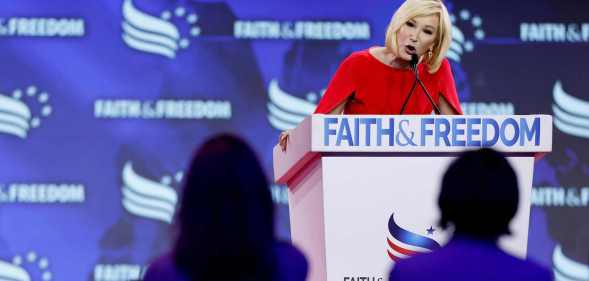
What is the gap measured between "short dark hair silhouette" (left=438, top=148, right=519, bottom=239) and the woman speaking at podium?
4.98 ft

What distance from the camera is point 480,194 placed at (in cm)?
239

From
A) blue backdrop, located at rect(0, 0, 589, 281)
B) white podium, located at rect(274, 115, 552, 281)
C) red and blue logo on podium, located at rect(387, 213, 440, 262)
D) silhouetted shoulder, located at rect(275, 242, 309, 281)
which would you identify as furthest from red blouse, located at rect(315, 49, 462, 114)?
blue backdrop, located at rect(0, 0, 589, 281)

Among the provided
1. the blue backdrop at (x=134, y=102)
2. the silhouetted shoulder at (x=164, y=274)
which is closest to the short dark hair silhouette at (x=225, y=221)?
the silhouetted shoulder at (x=164, y=274)

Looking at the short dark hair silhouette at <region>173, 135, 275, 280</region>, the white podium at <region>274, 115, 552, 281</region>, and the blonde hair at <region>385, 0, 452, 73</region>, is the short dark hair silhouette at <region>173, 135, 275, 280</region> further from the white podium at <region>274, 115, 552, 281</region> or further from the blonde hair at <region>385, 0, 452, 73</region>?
the blonde hair at <region>385, 0, 452, 73</region>

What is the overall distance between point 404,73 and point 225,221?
2.05 m

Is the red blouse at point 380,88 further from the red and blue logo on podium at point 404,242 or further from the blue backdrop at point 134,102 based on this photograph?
the blue backdrop at point 134,102

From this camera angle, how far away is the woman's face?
4.01 meters

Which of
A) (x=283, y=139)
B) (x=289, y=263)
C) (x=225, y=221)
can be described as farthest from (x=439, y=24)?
(x=225, y=221)

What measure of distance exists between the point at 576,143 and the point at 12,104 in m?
3.40

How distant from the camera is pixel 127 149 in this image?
660cm

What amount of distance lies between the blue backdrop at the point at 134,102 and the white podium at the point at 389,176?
3.07 meters

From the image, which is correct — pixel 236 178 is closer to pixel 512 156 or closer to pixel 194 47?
pixel 512 156

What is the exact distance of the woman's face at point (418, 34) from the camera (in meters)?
4.01

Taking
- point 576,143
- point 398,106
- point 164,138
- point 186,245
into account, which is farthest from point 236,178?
point 576,143
